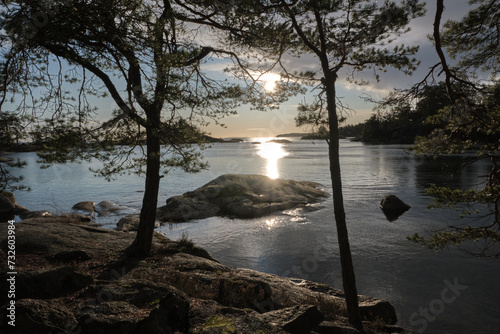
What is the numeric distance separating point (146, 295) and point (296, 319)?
3383 mm

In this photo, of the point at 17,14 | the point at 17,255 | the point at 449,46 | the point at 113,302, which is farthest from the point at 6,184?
the point at 449,46

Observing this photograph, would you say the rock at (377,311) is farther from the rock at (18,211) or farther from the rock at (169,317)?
the rock at (18,211)

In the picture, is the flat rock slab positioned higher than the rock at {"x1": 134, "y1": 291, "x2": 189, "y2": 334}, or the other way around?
the rock at {"x1": 134, "y1": 291, "x2": 189, "y2": 334}

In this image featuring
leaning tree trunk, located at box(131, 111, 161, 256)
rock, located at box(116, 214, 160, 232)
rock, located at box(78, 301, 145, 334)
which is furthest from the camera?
rock, located at box(116, 214, 160, 232)

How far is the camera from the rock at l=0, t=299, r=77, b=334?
4.53 metres

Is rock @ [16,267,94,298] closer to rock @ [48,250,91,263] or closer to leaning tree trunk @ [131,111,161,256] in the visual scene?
rock @ [48,250,91,263]

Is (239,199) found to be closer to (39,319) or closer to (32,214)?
(32,214)

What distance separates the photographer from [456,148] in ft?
29.6

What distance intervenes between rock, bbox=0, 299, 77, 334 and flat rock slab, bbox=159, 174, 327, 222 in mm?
21255

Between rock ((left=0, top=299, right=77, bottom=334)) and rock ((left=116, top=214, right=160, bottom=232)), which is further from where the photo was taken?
rock ((left=116, top=214, right=160, bottom=232))

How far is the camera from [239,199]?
29.3m

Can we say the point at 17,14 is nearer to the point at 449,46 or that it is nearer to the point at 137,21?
the point at 137,21

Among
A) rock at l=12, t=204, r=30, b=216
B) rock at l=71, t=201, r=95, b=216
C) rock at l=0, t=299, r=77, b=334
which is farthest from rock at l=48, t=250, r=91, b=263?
rock at l=12, t=204, r=30, b=216

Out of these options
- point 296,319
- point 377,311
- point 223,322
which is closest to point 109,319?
point 223,322
